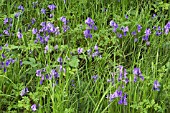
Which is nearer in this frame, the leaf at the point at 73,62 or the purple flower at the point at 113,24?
the leaf at the point at 73,62

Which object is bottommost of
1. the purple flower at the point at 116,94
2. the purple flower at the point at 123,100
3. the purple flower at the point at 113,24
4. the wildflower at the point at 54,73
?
the purple flower at the point at 123,100

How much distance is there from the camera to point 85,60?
3.05 m

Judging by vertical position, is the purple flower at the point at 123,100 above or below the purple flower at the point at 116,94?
below

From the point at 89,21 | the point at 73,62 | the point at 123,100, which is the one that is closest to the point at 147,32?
the point at 89,21

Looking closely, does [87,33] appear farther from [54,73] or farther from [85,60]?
[54,73]

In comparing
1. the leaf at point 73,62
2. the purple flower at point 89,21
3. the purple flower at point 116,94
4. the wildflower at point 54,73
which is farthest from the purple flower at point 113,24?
the purple flower at point 116,94

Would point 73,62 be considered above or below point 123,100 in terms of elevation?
above

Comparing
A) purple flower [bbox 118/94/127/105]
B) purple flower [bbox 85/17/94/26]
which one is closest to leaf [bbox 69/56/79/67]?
purple flower [bbox 85/17/94/26]

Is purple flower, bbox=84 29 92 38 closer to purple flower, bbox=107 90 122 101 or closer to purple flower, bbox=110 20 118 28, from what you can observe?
purple flower, bbox=110 20 118 28

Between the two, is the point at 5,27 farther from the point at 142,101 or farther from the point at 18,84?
the point at 142,101

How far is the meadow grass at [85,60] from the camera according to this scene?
7.79 feet

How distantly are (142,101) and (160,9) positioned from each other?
66.0 inches

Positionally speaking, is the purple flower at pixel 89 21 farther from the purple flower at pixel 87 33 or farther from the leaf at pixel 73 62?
the leaf at pixel 73 62

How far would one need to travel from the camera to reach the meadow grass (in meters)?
2.38
